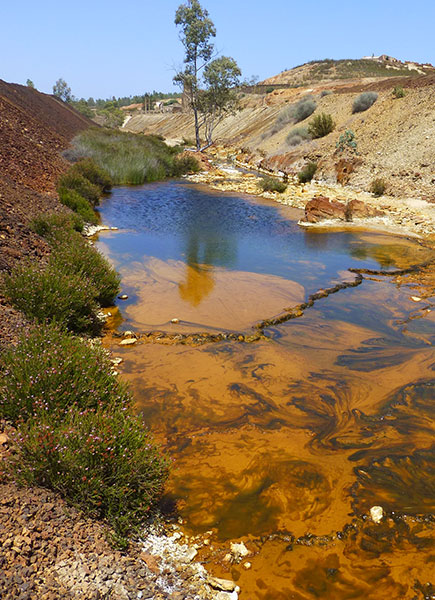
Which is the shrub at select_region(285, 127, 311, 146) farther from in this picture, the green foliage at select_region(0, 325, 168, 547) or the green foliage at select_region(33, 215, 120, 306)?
Answer: the green foliage at select_region(0, 325, 168, 547)

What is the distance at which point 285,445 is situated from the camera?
14.3ft

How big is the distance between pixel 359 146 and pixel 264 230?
12.3m

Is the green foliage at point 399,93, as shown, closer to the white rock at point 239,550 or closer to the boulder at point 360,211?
the boulder at point 360,211

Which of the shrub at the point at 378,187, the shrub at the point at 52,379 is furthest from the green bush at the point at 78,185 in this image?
the shrub at the point at 52,379

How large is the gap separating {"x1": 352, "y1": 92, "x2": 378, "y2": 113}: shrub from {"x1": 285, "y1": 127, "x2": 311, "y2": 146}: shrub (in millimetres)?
3462

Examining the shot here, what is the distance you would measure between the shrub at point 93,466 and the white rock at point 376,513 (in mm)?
1787

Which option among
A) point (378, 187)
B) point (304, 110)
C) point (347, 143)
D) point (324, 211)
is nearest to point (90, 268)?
point (324, 211)

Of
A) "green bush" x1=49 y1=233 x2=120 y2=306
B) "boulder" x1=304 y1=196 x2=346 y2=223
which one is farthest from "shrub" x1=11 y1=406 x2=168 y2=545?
"boulder" x1=304 y1=196 x2=346 y2=223

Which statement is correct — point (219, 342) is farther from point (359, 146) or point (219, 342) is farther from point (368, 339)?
point (359, 146)

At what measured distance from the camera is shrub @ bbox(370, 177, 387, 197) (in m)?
18.3

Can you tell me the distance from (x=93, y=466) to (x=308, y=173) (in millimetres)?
22552

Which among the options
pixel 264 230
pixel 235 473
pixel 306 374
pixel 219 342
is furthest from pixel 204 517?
pixel 264 230

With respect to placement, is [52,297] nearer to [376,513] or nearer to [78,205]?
[376,513]

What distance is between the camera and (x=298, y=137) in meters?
28.6
